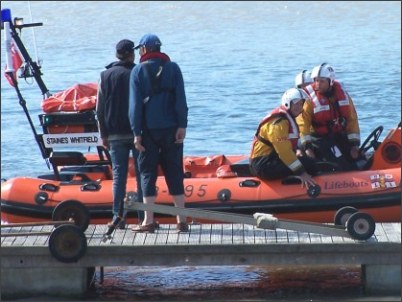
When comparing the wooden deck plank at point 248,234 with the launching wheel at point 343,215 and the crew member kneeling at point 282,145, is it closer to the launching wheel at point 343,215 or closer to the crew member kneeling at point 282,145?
the launching wheel at point 343,215

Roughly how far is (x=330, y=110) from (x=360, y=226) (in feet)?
5.80

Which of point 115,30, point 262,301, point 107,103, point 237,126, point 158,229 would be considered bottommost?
point 262,301

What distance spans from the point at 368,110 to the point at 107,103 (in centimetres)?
870

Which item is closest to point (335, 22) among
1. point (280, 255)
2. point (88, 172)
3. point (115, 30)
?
point (115, 30)

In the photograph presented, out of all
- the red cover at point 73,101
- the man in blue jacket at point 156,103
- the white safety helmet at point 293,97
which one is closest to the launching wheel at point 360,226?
the white safety helmet at point 293,97

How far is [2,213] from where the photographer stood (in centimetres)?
1028

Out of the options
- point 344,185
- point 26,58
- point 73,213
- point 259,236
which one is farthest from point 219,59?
point 259,236

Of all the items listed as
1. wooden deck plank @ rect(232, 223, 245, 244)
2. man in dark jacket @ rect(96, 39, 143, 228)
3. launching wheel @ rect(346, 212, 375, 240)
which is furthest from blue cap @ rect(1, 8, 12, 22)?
launching wheel @ rect(346, 212, 375, 240)

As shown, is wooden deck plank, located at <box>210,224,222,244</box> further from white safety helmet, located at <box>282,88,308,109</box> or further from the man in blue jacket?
white safety helmet, located at <box>282,88,308,109</box>

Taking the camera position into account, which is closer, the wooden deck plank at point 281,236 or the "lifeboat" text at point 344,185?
the wooden deck plank at point 281,236

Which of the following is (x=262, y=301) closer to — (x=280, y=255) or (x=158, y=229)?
(x=280, y=255)

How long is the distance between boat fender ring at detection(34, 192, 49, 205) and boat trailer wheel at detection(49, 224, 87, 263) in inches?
63.2

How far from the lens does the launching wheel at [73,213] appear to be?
895cm

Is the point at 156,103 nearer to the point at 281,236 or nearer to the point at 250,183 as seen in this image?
the point at 281,236
